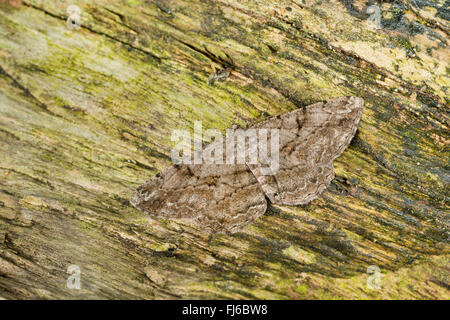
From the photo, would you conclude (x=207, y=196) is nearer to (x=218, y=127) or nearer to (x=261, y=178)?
(x=261, y=178)

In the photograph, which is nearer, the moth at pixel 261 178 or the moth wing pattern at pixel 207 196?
the moth at pixel 261 178

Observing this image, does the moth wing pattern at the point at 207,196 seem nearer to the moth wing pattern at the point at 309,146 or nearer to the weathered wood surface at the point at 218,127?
the moth wing pattern at the point at 309,146

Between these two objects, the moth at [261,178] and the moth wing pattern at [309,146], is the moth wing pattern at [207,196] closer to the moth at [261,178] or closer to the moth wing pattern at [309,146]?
the moth at [261,178]

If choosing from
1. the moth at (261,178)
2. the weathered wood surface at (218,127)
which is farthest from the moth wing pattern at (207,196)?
the weathered wood surface at (218,127)

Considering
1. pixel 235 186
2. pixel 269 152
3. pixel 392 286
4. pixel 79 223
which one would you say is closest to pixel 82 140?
pixel 79 223

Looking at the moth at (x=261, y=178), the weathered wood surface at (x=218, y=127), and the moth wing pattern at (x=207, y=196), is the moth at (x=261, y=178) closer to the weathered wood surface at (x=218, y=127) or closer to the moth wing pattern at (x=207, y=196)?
the moth wing pattern at (x=207, y=196)

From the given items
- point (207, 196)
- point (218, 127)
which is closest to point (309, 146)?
point (218, 127)

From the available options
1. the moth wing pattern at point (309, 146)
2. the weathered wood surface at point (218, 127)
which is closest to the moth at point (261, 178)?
the moth wing pattern at point (309, 146)
